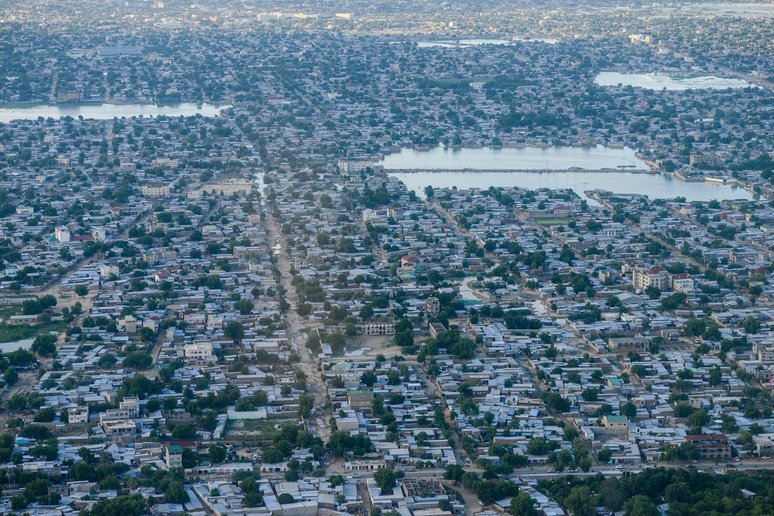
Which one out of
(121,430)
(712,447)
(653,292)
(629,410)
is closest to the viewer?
(712,447)

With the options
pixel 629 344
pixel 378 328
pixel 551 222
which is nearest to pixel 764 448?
pixel 629 344

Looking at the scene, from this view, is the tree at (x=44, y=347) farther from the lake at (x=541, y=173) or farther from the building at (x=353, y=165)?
the building at (x=353, y=165)

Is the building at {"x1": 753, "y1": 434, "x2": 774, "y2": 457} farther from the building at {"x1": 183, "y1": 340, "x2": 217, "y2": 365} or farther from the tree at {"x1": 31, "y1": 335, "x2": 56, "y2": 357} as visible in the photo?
the tree at {"x1": 31, "y1": 335, "x2": 56, "y2": 357}

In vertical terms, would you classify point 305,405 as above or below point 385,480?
below

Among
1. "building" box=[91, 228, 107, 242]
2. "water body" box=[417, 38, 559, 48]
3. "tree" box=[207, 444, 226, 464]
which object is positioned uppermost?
"tree" box=[207, 444, 226, 464]

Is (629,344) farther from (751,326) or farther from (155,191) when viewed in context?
(155,191)

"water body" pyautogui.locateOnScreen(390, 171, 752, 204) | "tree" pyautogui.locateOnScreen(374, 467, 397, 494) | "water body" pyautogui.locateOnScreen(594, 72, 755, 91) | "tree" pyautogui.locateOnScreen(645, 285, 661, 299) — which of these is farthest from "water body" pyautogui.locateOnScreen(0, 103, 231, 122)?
"tree" pyautogui.locateOnScreen(374, 467, 397, 494)

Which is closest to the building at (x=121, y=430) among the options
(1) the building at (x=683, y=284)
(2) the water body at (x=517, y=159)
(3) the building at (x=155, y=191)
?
(1) the building at (x=683, y=284)
